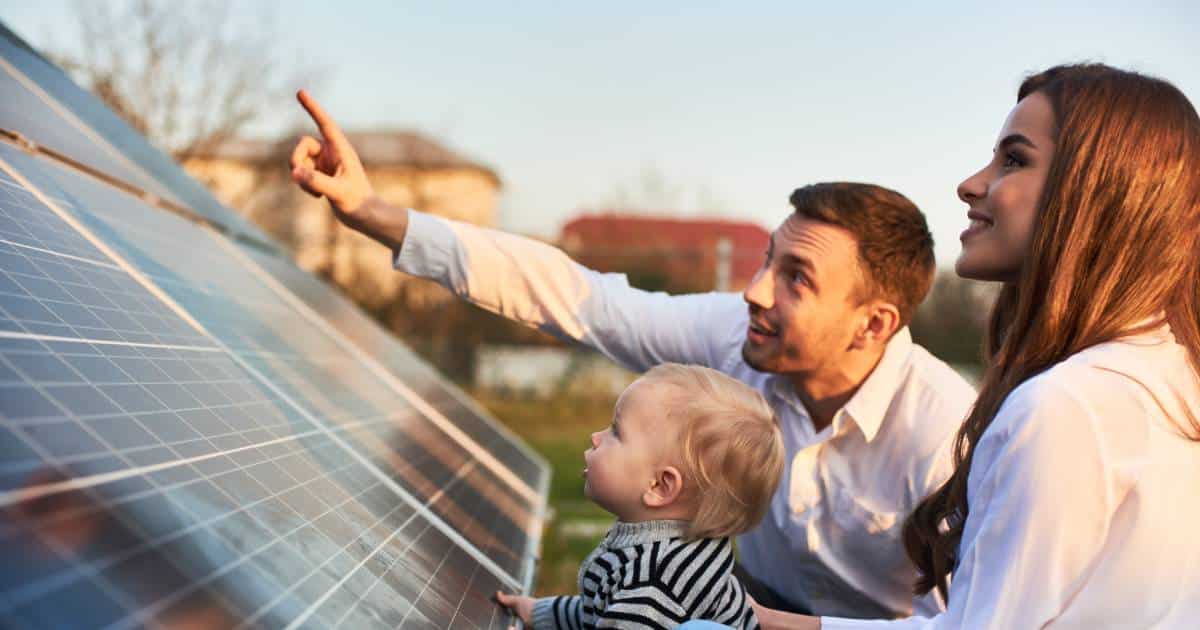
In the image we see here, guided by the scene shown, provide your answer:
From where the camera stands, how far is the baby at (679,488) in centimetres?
210

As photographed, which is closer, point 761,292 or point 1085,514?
point 1085,514

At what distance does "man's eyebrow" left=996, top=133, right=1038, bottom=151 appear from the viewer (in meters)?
2.31

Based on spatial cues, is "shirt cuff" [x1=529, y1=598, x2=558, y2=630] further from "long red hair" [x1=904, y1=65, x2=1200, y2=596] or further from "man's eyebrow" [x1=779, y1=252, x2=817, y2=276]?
"man's eyebrow" [x1=779, y1=252, x2=817, y2=276]

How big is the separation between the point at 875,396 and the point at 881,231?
1.79ft

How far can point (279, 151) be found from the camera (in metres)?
15.7

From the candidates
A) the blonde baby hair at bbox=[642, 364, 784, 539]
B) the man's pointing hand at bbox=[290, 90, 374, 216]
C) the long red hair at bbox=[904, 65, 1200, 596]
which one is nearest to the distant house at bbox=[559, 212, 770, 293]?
the man's pointing hand at bbox=[290, 90, 374, 216]

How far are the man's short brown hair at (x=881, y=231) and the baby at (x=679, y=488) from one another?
1.35 meters

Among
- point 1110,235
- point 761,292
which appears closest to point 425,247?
point 761,292

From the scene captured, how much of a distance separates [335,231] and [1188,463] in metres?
15.4

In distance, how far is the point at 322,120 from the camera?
Answer: 10.1 feet

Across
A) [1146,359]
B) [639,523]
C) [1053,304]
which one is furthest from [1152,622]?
[639,523]

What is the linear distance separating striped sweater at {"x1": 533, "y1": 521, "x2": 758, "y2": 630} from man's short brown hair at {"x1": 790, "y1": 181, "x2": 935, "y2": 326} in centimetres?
154

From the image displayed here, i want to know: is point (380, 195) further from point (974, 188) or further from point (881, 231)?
point (974, 188)

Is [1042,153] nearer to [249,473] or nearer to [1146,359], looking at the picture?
[1146,359]
